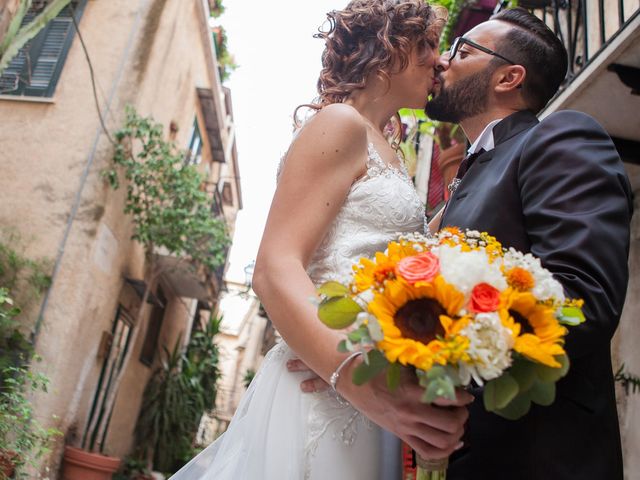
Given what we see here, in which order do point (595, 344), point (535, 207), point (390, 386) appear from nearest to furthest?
point (390, 386) < point (595, 344) < point (535, 207)

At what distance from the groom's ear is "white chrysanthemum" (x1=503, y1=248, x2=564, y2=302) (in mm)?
1640

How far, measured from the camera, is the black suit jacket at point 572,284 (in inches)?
61.0

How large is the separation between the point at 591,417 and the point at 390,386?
721 millimetres

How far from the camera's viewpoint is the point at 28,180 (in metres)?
10.7

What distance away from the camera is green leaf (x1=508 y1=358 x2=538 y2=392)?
1.24 meters

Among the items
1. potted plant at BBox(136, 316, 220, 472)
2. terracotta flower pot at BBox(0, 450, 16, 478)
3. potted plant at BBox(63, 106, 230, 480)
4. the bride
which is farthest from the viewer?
potted plant at BBox(136, 316, 220, 472)

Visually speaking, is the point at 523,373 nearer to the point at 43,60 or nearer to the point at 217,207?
the point at 43,60

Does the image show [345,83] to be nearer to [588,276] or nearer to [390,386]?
[588,276]

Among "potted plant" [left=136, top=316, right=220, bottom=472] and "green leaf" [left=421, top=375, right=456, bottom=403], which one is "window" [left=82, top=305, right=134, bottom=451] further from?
"green leaf" [left=421, top=375, right=456, bottom=403]

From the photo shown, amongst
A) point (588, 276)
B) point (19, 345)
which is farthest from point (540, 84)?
point (19, 345)

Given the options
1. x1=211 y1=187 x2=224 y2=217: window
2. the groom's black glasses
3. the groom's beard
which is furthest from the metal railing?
x1=211 y1=187 x2=224 y2=217: window

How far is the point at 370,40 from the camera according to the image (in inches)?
103

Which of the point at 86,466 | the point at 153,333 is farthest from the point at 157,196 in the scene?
the point at 153,333

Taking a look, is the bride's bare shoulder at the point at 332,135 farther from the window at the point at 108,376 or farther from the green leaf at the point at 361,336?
the window at the point at 108,376
